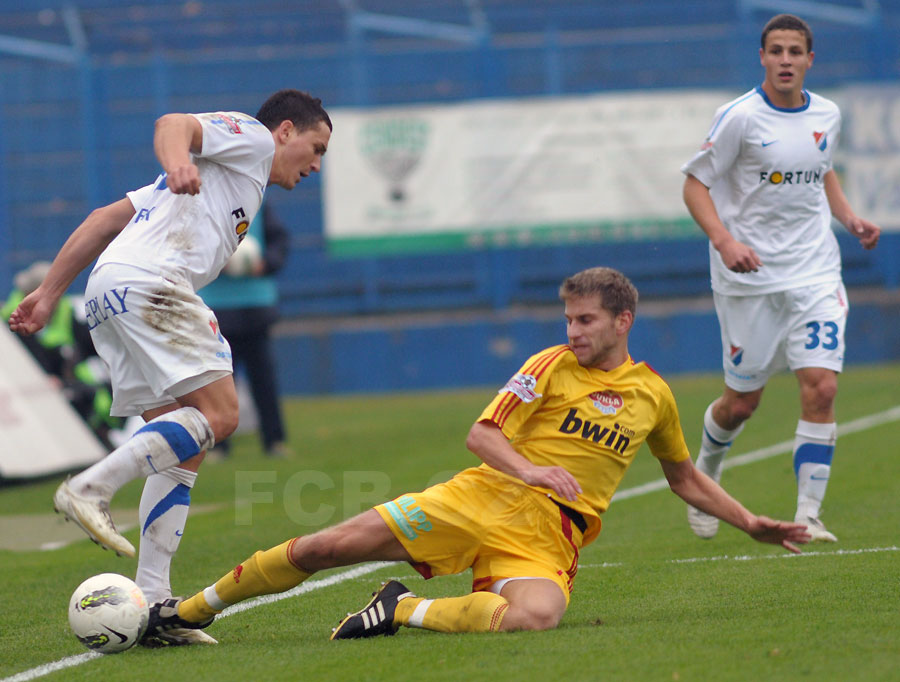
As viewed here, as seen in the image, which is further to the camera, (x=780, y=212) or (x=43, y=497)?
(x=43, y=497)

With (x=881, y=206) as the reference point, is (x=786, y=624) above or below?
above

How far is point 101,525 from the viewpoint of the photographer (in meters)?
4.22

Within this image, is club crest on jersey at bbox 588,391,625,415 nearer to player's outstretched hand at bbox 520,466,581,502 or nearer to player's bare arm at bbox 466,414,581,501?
player's bare arm at bbox 466,414,581,501

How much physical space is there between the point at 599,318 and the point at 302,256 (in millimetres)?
14210

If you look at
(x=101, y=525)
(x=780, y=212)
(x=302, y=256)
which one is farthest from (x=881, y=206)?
(x=101, y=525)

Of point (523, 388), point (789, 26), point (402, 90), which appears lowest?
point (402, 90)

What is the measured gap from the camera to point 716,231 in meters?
6.38

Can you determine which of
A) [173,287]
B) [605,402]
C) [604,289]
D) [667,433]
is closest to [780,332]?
[667,433]

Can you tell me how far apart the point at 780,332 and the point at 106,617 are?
11.7 ft

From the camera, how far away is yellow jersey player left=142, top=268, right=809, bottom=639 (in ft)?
15.2

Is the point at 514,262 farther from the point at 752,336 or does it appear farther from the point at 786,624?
the point at 786,624

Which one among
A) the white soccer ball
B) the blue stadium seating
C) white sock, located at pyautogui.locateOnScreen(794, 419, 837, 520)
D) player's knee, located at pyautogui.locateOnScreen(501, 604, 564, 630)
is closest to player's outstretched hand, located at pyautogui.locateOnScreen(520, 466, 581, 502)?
player's knee, located at pyautogui.locateOnScreen(501, 604, 564, 630)

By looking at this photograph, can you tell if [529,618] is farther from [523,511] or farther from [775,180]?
[775,180]

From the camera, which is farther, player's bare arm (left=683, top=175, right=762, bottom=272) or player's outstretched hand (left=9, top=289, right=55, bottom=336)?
player's bare arm (left=683, top=175, right=762, bottom=272)
